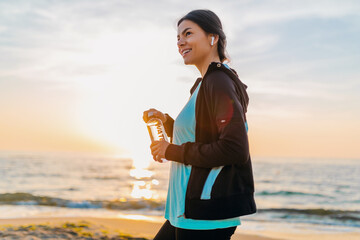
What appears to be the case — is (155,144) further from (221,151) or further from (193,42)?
(193,42)

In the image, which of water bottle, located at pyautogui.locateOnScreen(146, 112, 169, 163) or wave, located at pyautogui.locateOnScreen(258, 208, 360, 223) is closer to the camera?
water bottle, located at pyautogui.locateOnScreen(146, 112, 169, 163)

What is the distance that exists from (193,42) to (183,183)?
67 cm

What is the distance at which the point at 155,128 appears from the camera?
81.7 inches

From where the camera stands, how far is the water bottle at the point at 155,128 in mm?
2020

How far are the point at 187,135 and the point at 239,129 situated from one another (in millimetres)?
304

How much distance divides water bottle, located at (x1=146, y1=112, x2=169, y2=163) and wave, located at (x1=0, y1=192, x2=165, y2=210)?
10.4 meters

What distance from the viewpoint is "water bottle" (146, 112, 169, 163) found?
2020 millimetres

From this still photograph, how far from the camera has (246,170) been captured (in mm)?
1711

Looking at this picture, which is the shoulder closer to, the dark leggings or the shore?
the dark leggings

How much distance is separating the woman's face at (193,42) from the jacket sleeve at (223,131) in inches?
10.0

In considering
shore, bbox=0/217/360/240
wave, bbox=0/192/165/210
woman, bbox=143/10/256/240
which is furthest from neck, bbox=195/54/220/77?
wave, bbox=0/192/165/210

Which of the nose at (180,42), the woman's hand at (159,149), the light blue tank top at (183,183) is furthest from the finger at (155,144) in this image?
the nose at (180,42)

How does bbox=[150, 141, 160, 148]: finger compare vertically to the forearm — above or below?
above

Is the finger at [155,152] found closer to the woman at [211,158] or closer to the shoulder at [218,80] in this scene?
the woman at [211,158]
